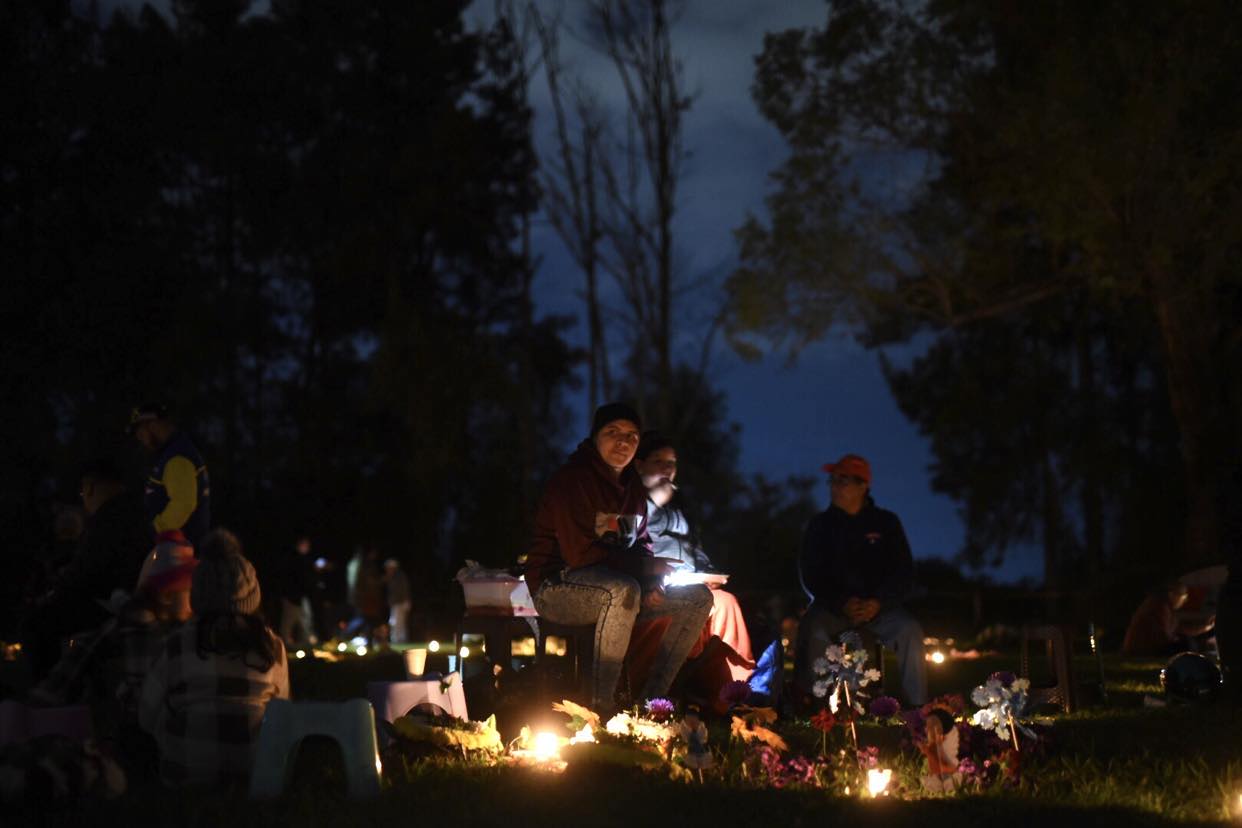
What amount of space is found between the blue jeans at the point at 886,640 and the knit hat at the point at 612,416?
177 centimetres

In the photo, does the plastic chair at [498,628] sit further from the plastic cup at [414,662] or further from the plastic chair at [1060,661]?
the plastic chair at [1060,661]

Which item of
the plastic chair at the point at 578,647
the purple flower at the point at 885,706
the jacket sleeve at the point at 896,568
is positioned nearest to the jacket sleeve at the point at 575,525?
the plastic chair at the point at 578,647

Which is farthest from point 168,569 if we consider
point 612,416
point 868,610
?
point 868,610

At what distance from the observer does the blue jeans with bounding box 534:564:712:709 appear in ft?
21.6

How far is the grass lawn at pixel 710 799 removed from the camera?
457 centimetres

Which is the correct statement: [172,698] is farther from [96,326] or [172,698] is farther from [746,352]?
[96,326]

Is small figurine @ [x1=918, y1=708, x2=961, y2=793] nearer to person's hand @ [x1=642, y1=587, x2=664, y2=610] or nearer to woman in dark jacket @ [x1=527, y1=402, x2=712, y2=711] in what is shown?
woman in dark jacket @ [x1=527, y1=402, x2=712, y2=711]

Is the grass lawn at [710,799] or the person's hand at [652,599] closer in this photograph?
the grass lawn at [710,799]

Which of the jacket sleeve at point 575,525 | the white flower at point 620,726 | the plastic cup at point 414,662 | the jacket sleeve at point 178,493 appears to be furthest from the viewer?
the jacket sleeve at point 178,493

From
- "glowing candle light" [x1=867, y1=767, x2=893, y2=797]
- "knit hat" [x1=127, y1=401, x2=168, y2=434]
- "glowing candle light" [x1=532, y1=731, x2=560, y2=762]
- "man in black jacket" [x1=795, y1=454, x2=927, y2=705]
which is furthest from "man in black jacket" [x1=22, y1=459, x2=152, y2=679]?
"glowing candle light" [x1=867, y1=767, x2=893, y2=797]

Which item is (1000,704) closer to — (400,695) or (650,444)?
(400,695)

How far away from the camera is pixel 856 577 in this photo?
8.26 metres

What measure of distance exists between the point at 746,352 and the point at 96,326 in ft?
41.2

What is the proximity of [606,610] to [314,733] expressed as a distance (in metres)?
1.93
